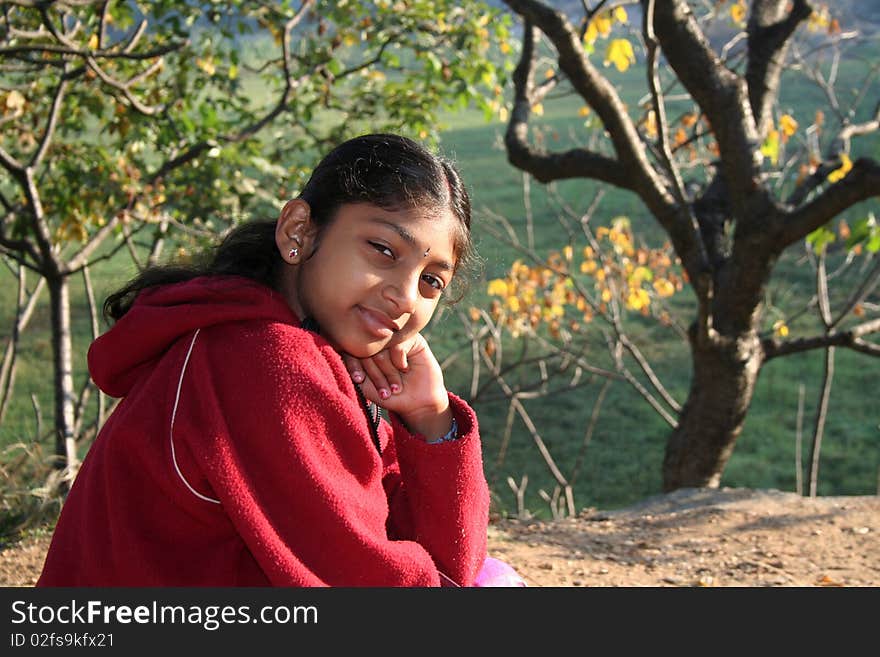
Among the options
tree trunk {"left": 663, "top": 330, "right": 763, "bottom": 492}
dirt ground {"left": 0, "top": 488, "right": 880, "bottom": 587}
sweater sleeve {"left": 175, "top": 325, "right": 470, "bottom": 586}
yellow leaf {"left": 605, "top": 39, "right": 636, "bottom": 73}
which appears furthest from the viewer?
tree trunk {"left": 663, "top": 330, "right": 763, "bottom": 492}

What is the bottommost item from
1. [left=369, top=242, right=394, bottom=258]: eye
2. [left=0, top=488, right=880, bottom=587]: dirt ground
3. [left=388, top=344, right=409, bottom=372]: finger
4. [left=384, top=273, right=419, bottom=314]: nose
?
[left=0, top=488, right=880, bottom=587]: dirt ground

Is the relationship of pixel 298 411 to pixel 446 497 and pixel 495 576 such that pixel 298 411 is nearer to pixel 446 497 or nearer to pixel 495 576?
pixel 446 497

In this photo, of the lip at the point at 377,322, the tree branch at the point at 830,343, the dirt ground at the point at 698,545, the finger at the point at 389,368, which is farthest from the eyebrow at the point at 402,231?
the tree branch at the point at 830,343

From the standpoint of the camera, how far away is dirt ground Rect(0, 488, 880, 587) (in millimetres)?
3643

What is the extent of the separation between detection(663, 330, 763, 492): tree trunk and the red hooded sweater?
129 inches

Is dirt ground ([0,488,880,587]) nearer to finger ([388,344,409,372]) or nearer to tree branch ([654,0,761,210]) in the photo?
tree branch ([654,0,761,210])

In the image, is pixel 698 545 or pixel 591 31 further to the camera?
pixel 591 31

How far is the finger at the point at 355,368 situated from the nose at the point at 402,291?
0.21 m

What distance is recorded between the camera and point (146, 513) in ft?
5.36

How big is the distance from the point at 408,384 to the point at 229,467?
0.49m

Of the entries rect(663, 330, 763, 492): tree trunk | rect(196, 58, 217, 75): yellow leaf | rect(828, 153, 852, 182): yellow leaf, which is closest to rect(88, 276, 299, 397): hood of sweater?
rect(663, 330, 763, 492): tree trunk

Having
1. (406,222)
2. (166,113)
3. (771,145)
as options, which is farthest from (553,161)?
(406,222)

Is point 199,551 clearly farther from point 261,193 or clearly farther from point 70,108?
point 70,108

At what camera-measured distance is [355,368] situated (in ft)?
6.59
